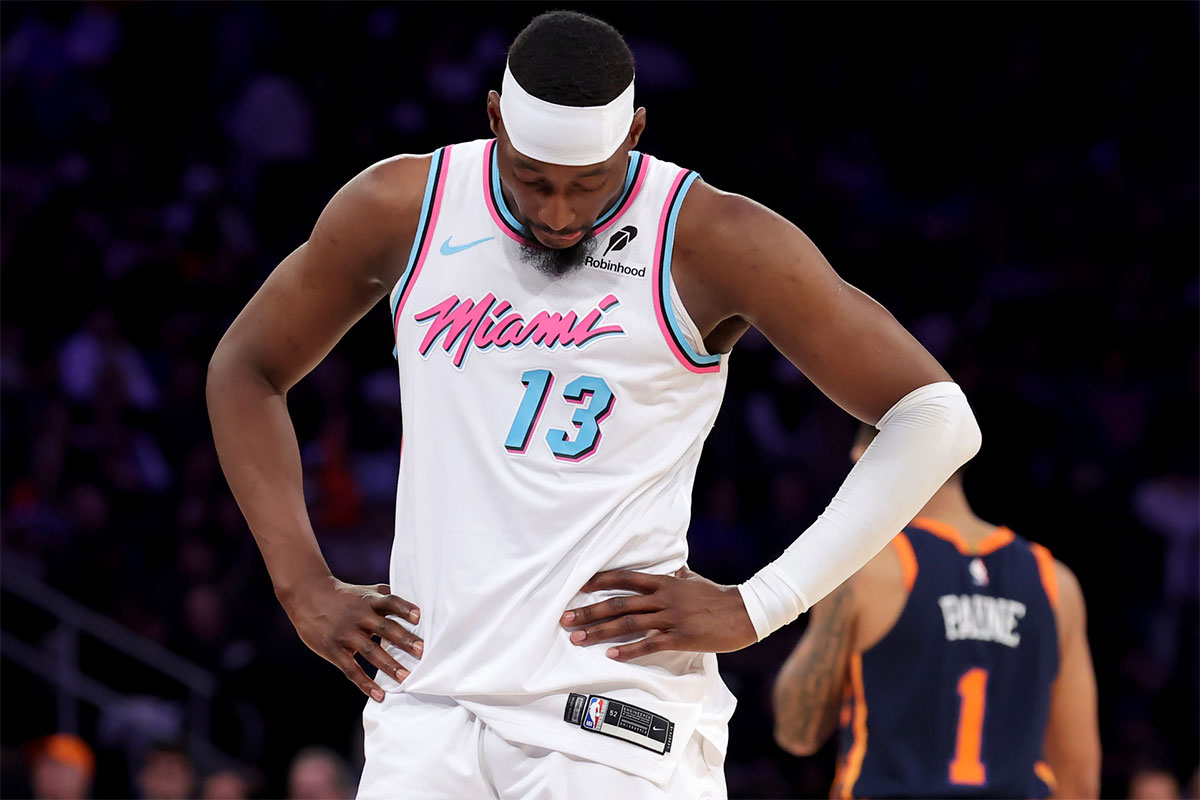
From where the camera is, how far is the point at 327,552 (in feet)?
25.6

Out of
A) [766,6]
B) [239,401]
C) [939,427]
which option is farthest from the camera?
[766,6]

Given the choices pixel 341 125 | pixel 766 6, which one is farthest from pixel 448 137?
pixel 766 6

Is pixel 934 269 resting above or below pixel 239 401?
above

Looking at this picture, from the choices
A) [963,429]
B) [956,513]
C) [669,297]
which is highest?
[956,513]

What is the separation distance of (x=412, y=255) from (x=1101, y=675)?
586cm

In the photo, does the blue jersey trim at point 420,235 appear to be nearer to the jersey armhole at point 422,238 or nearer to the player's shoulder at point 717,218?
the jersey armhole at point 422,238

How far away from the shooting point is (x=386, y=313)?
845 cm

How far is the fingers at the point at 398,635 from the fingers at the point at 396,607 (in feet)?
0.06

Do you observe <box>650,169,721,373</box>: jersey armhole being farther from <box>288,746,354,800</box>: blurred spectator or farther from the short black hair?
<box>288,746,354,800</box>: blurred spectator

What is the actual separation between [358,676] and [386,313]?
5993 millimetres

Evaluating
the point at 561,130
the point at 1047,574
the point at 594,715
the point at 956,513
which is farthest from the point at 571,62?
the point at 1047,574

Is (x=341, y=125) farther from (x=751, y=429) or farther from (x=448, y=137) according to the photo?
(x=751, y=429)

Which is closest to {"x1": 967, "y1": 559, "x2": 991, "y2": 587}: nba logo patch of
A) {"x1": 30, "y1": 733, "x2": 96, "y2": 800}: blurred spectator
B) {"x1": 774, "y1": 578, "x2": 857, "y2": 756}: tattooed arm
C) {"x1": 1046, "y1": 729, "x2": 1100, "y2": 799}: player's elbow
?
{"x1": 774, "y1": 578, "x2": 857, "y2": 756}: tattooed arm

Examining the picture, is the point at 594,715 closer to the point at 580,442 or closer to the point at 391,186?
the point at 580,442
